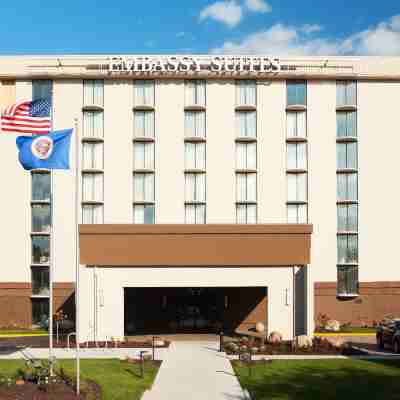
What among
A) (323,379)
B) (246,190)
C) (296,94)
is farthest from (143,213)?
(323,379)

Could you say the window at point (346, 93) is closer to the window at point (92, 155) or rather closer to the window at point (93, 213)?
the window at point (92, 155)

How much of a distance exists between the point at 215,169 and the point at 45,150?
25034 millimetres

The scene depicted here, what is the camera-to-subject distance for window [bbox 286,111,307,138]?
44.6 m

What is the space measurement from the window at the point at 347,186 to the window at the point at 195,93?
42.1 feet

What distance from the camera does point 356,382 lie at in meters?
22.2

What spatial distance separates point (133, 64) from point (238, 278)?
65.4ft

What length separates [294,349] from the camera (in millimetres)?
30078

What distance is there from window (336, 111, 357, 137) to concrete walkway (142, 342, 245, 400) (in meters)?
22.3

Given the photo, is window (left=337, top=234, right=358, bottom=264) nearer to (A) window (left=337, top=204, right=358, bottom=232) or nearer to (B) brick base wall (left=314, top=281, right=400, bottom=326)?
(A) window (left=337, top=204, right=358, bottom=232)

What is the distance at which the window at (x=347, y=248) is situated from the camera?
145 feet

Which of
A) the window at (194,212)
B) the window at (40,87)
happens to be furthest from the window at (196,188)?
the window at (40,87)

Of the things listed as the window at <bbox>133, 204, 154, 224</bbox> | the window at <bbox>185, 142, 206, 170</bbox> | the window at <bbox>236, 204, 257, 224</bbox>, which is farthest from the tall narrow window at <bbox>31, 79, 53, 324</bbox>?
the window at <bbox>236, 204, 257, 224</bbox>

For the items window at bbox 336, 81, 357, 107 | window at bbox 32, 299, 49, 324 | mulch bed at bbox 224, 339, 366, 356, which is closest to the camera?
mulch bed at bbox 224, 339, 366, 356

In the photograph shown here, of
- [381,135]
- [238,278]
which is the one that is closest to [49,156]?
[238,278]
